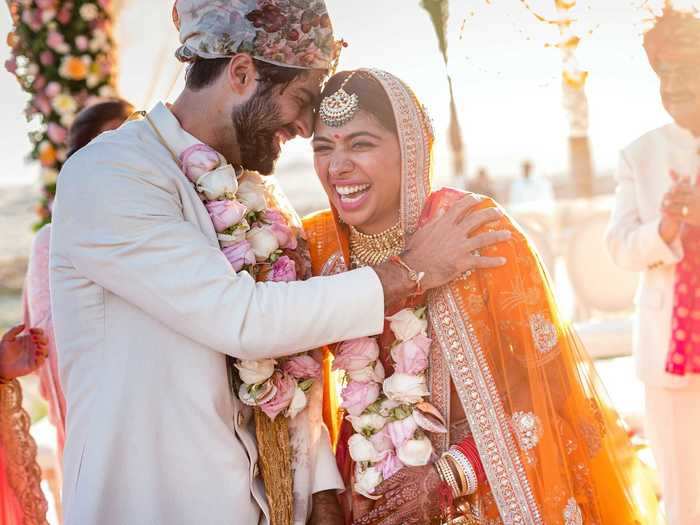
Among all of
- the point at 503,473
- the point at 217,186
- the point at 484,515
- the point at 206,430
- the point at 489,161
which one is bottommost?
the point at 489,161

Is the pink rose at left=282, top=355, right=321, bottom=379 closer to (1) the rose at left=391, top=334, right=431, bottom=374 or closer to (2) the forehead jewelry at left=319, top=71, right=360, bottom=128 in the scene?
(1) the rose at left=391, top=334, right=431, bottom=374

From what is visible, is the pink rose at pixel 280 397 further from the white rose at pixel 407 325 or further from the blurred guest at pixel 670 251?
the blurred guest at pixel 670 251

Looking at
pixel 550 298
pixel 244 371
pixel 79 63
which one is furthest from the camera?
pixel 79 63

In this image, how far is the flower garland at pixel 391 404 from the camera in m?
2.37

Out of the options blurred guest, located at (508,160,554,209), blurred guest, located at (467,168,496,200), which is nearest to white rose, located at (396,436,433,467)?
blurred guest, located at (467,168,496,200)

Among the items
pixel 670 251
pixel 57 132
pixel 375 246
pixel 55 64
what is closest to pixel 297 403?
pixel 375 246

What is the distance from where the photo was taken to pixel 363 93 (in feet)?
8.07

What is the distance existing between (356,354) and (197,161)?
2.38ft

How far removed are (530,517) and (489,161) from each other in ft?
77.6

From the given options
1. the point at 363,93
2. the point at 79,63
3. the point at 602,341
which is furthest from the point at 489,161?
the point at 363,93

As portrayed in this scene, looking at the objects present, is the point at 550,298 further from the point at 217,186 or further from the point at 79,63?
the point at 79,63

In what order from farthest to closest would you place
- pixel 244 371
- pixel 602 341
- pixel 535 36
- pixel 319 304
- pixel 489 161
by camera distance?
1. pixel 489 161
2. pixel 602 341
3. pixel 535 36
4. pixel 244 371
5. pixel 319 304

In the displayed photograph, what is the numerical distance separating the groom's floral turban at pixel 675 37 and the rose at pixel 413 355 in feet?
6.49

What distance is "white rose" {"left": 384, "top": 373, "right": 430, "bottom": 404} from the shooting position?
237cm
